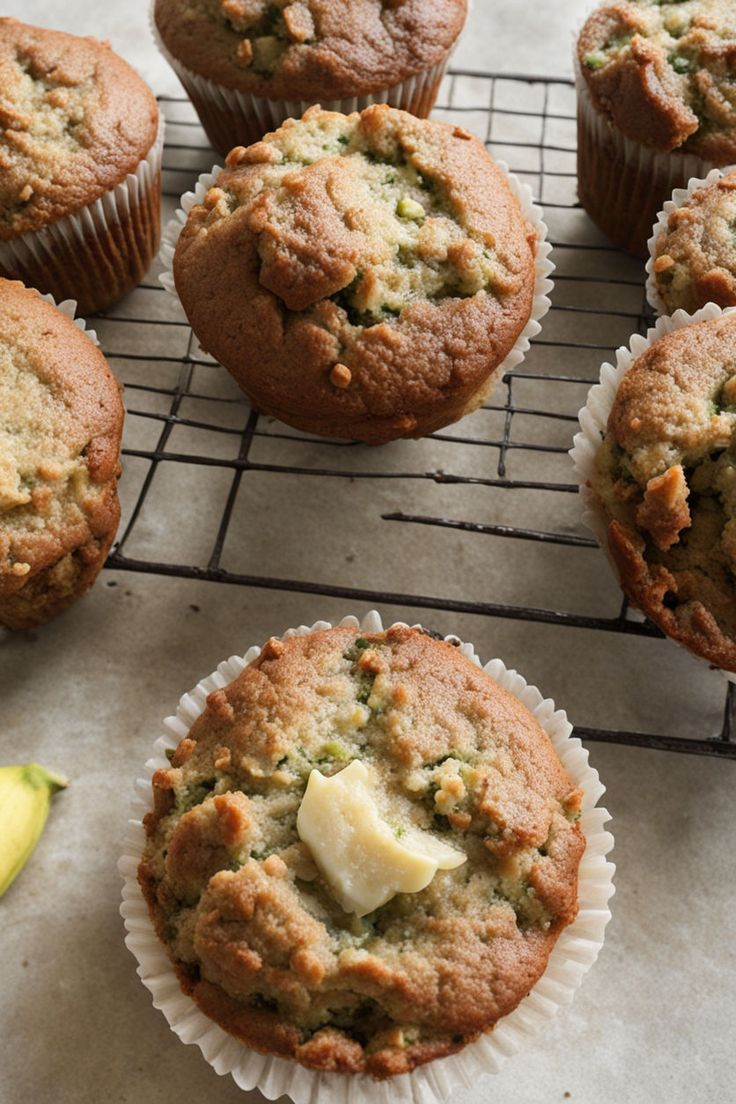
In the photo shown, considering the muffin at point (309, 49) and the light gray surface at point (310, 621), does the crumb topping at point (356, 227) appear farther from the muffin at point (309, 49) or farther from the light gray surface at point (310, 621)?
the light gray surface at point (310, 621)

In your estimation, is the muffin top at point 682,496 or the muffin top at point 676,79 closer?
the muffin top at point 682,496

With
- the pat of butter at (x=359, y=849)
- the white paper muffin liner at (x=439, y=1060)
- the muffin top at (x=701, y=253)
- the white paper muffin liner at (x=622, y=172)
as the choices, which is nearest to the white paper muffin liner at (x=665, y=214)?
the muffin top at (x=701, y=253)

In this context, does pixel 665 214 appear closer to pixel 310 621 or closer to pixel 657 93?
pixel 657 93

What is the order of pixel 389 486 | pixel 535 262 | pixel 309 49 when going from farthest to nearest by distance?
pixel 389 486 < pixel 309 49 < pixel 535 262

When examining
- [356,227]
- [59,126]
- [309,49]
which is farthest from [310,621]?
[309,49]

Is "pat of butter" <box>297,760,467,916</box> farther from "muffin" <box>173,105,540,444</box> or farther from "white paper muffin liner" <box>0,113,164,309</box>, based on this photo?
"white paper muffin liner" <box>0,113,164,309</box>

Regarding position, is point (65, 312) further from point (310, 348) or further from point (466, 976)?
point (466, 976)
